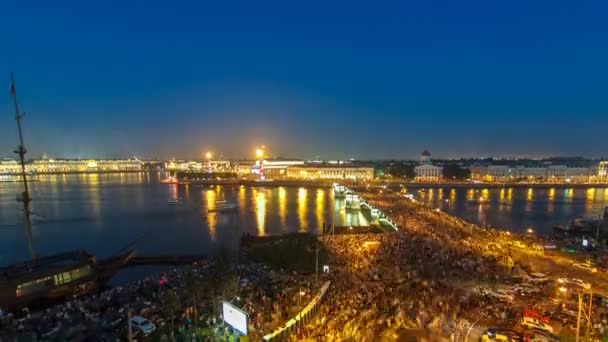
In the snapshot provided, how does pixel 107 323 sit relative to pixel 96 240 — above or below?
above

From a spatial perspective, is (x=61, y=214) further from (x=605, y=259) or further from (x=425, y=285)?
(x=605, y=259)

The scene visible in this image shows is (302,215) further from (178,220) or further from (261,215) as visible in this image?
(178,220)

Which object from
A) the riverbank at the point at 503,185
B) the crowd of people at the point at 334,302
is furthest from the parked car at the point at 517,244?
the riverbank at the point at 503,185

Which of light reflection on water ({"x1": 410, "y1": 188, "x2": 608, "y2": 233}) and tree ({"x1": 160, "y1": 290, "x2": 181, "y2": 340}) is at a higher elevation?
tree ({"x1": 160, "y1": 290, "x2": 181, "y2": 340})

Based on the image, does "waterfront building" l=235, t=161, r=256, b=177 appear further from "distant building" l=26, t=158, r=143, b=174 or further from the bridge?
"distant building" l=26, t=158, r=143, b=174

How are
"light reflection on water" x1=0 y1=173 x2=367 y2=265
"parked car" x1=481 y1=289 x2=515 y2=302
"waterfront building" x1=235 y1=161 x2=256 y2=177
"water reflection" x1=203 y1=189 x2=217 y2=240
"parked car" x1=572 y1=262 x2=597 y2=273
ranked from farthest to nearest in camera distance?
"waterfront building" x1=235 y1=161 x2=256 y2=177 → "water reflection" x1=203 y1=189 x2=217 y2=240 → "light reflection on water" x1=0 y1=173 x2=367 y2=265 → "parked car" x1=572 y1=262 x2=597 y2=273 → "parked car" x1=481 y1=289 x2=515 y2=302

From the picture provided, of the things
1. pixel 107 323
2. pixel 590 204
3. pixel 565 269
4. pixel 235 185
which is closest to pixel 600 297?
pixel 565 269

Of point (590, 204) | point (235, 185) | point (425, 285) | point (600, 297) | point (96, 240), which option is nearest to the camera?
point (600, 297)

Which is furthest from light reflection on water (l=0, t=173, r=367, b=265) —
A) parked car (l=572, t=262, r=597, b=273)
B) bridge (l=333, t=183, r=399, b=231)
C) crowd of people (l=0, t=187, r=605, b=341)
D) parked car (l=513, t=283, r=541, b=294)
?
parked car (l=572, t=262, r=597, b=273)
